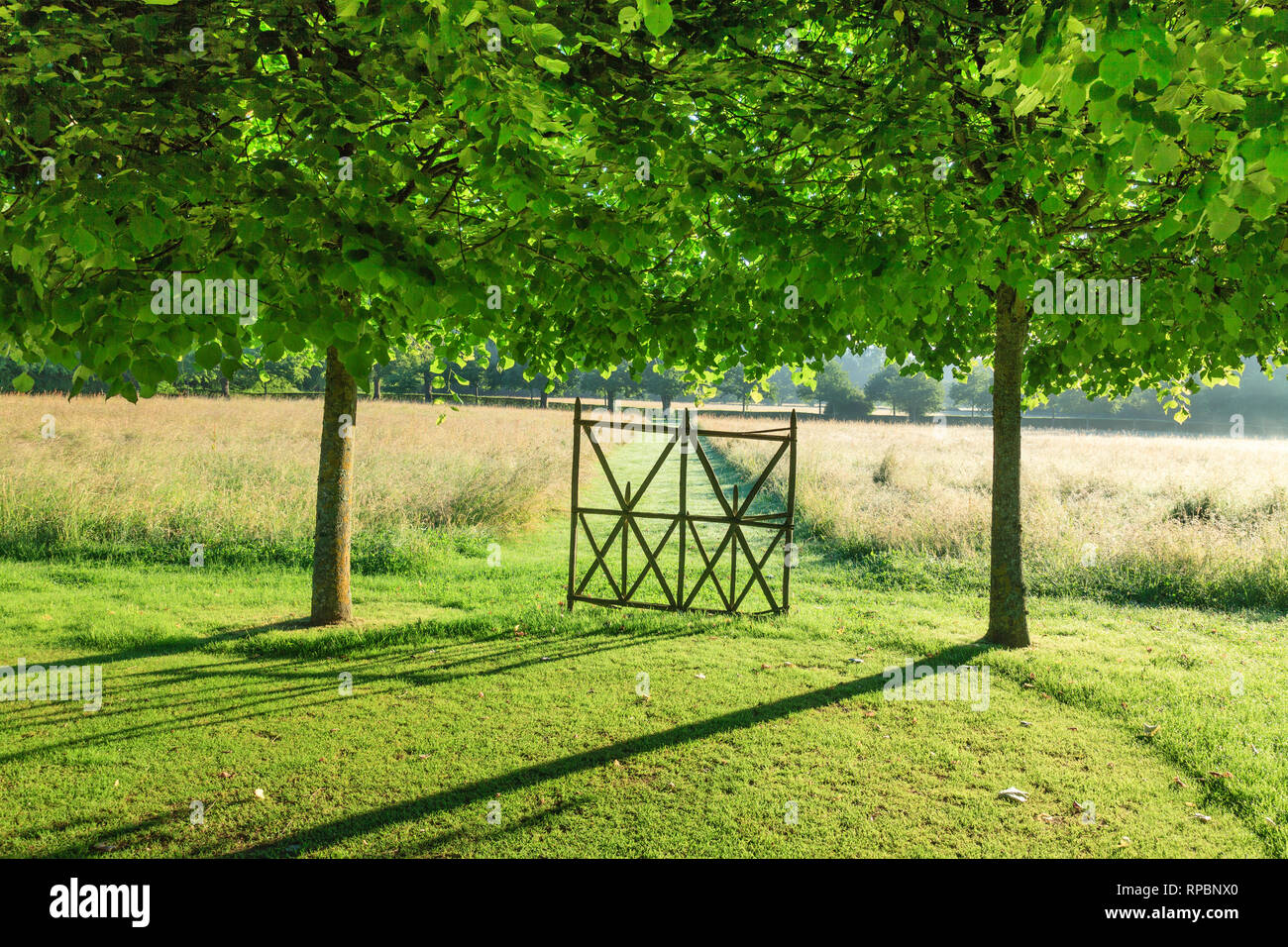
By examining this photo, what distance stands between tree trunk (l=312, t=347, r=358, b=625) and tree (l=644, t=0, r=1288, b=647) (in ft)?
16.8

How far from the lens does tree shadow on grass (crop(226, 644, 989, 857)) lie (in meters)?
4.93

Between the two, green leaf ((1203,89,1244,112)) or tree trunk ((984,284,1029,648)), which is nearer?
green leaf ((1203,89,1244,112))

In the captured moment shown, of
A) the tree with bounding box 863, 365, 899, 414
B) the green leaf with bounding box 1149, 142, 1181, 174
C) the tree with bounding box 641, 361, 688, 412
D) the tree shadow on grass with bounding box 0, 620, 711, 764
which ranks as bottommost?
the tree shadow on grass with bounding box 0, 620, 711, 764

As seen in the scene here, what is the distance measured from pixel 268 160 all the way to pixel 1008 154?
17.8 feet

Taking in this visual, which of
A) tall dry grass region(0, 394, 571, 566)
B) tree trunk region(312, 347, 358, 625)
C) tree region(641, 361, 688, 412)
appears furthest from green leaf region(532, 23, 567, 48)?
tree region(641, 361, 688, 412)

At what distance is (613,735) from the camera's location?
673 cm

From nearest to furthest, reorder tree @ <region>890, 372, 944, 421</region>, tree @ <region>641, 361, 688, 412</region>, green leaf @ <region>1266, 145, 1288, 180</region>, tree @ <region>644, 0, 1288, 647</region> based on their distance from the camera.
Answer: green leaf @ <region>1266, 145, 1288, 180</region>, tree @ <region>644, 0, 1288, 647</region>, tree @ <region>641, 361, 688, 412</region>, tree @ <region>890, 372, 944, 421</region>

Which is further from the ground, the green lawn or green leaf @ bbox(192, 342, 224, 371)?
green leaf @ bbox(192, 342, 224, 371)

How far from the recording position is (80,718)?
6652 millimetres

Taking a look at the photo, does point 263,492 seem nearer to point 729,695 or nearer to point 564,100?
point 729,695

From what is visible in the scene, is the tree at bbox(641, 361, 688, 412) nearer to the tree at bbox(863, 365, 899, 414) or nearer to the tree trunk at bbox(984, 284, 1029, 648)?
the tree at bbox(863, 365, 899, 414)

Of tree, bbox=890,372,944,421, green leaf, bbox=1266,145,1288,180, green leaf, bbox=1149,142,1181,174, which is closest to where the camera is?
green leaf, bbox=1266,145,1288,180
